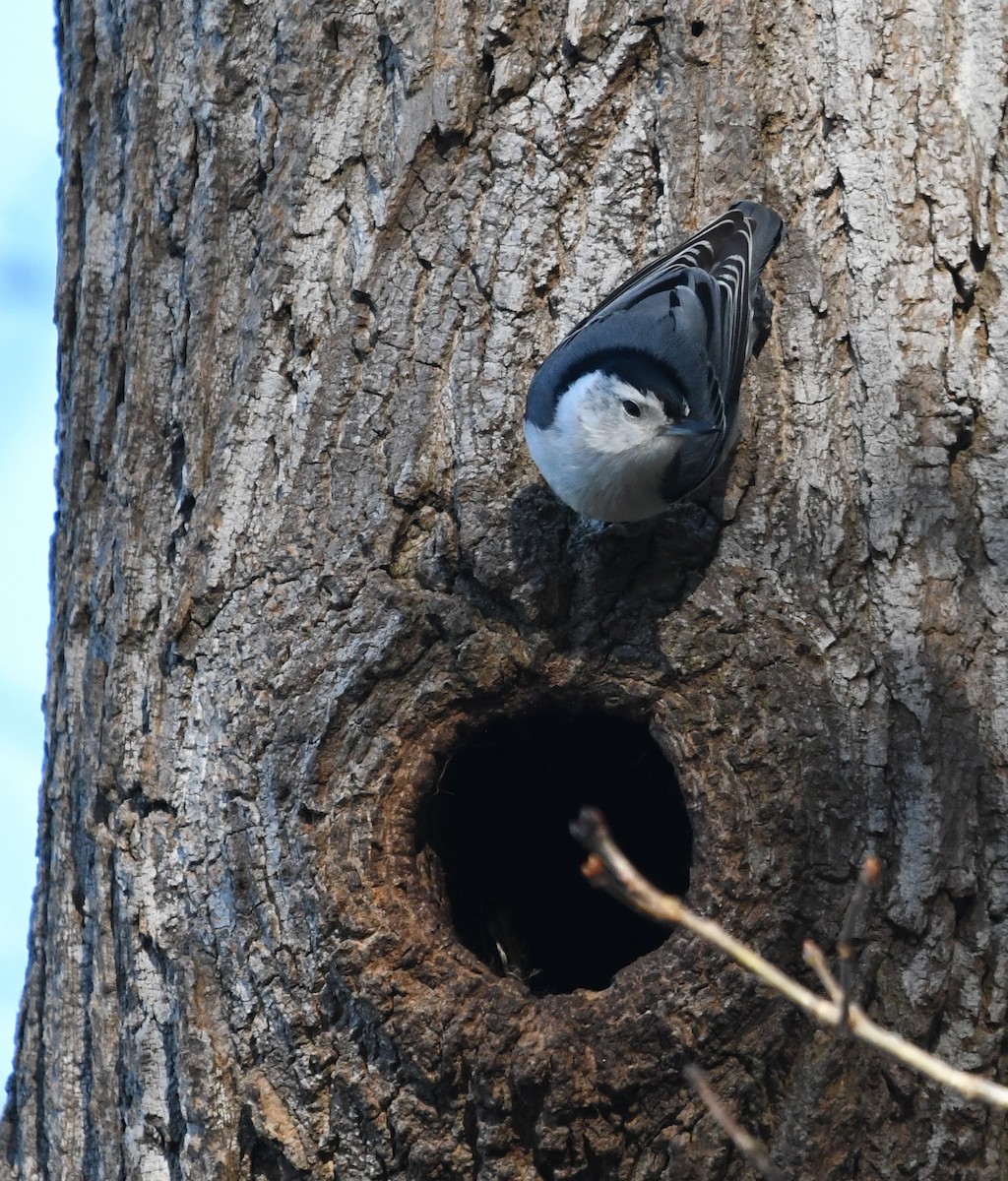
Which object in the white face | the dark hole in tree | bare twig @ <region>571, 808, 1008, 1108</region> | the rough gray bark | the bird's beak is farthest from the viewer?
the dark hole in tree

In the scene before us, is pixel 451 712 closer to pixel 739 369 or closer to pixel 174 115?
pixel 739 369

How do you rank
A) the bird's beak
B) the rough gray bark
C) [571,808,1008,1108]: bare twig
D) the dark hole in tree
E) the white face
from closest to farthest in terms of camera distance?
1. [571,808,1008,1108]: bare twig
2. the rough gray bark
3. the white face
4. the bird's beak
5. the dark hole in tree

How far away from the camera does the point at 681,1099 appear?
6.51ft

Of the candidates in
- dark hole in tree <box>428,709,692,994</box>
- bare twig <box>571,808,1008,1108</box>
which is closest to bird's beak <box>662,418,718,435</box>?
dark hole in tree <box>428,709,692,994</box>

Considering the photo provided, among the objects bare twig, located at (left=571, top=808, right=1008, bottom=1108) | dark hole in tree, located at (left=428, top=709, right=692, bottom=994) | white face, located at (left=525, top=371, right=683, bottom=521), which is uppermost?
white face, located at (left=525, top=371, right=683, bottom=521)

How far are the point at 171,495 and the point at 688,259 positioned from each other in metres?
1.01

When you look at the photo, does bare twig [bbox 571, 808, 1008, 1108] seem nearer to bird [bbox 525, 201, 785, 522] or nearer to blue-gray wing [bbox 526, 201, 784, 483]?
bird [bbox 525, 201, 785, 522]

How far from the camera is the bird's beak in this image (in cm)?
234

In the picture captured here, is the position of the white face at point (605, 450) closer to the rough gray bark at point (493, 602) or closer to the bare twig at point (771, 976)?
the rough gray bark at point (493, 602)

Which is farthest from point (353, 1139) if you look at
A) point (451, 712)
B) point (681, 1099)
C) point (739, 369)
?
point (739, 369)

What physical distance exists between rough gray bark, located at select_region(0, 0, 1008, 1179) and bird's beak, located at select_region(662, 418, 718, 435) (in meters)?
0.12

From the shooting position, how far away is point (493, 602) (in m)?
2.25

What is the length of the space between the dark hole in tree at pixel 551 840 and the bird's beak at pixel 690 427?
51 centimetres

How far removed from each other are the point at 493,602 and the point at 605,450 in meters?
0.34
